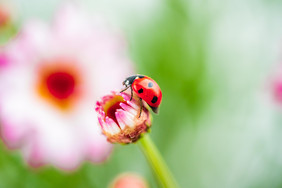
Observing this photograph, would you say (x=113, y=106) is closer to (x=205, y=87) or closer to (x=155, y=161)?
(x=155, y=161)

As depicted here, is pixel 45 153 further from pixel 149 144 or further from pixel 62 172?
pixel 149 144

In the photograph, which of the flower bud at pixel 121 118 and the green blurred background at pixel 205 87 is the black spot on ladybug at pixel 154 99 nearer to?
the flower bud at pixel 121 118

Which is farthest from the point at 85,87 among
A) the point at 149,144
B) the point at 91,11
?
the point at 149,144

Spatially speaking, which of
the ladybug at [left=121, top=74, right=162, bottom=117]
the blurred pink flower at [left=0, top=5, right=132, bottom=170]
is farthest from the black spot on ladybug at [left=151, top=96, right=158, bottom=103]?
the blurred pink flower at [left=0, top=5, right=132, bottom=170]

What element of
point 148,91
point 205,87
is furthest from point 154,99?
point 205,87

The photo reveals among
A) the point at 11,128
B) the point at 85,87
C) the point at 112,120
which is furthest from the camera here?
the point at 85,87

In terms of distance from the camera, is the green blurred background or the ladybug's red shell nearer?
the ladybug's red shell

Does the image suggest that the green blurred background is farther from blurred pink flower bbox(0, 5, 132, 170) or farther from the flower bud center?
the flower bud center
